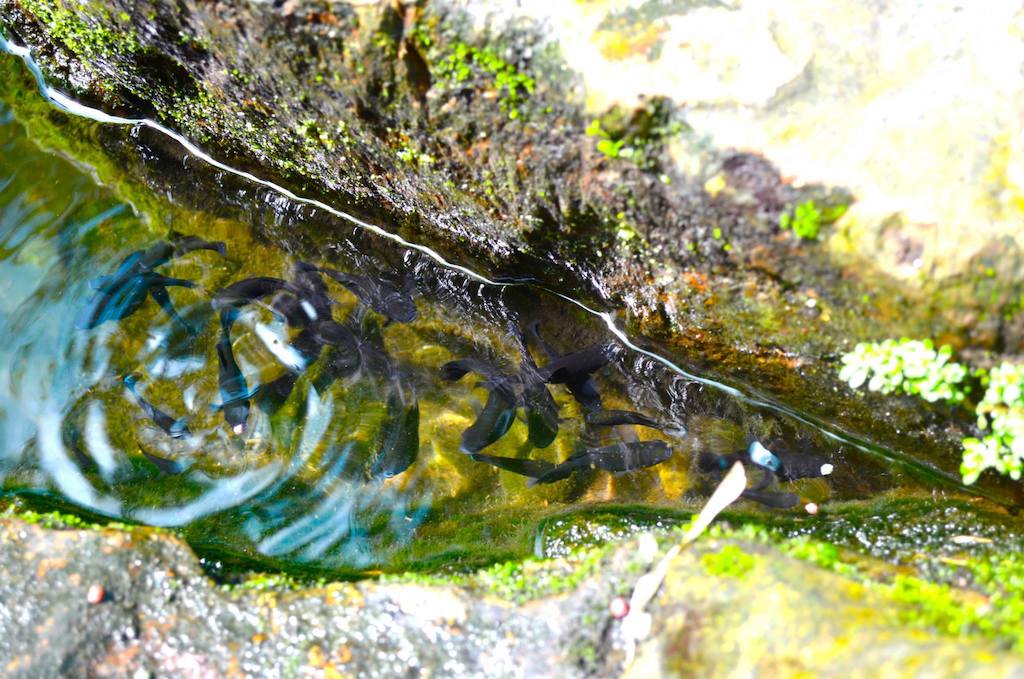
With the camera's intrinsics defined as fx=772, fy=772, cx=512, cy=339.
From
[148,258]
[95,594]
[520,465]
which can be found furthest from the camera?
[148,258]

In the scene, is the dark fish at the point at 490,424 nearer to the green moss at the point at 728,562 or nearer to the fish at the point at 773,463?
the fish at the point at 773,463

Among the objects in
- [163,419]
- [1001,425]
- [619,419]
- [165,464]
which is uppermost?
[1001,425]

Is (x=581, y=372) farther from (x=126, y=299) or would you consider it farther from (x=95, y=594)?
(x=126, y=299)

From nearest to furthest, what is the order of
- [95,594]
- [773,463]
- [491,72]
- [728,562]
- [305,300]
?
[728,562]
[95,594]
[491,72]
[773,463]
[305,300]

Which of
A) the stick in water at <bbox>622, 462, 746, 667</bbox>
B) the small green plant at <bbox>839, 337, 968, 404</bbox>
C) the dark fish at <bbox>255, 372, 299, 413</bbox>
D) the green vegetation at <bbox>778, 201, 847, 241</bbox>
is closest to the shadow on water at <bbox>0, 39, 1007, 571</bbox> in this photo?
the dark fish at <bbox>255, 372, 299, 413</bbox>

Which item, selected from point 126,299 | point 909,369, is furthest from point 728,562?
point 126,299

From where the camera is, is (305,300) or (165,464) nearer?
(165,464)

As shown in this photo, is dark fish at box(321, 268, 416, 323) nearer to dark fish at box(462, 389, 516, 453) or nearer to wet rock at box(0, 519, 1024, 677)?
dark fish at box(462, 389, 516, 453)
